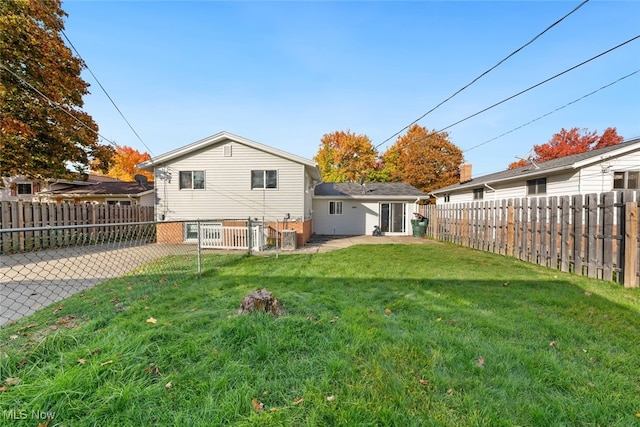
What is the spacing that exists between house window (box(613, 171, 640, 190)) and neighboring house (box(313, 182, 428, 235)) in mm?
8178

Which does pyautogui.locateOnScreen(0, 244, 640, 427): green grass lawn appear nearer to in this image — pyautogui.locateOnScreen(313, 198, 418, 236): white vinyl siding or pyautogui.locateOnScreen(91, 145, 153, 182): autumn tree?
pyautogui.locateOnScreen(313, 198, 418, 236): white vinyl siding

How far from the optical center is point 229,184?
12.0 meters

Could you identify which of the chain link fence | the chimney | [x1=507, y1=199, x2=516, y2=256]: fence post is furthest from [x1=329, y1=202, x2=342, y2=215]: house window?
[x1=507, y1=199, x2=516, y2=256]: fence post

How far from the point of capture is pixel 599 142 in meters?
26.7

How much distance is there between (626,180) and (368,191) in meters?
11.6

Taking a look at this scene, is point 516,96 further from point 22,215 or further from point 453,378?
point 22,215

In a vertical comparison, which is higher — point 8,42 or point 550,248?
point 8,42

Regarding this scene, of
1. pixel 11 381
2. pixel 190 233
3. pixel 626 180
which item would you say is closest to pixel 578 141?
pixel 626 180

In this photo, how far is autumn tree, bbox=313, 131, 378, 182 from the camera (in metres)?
33.1

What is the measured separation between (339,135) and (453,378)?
114 feet

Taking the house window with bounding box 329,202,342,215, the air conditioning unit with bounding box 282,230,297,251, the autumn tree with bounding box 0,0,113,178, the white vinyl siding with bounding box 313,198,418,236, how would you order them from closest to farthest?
1. the air conditioning unit with bounding box 282,230,297,251
2. the autumn tree with bounding box 0,0,113,178
3. the white vinyl siding with bounding box 313,198,418,236
4. the house window with bounding box 329,202,342,215

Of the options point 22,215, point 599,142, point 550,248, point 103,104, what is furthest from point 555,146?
point 22,215

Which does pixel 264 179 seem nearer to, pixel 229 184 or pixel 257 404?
pixel 229 184

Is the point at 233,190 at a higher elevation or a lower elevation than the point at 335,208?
higher
